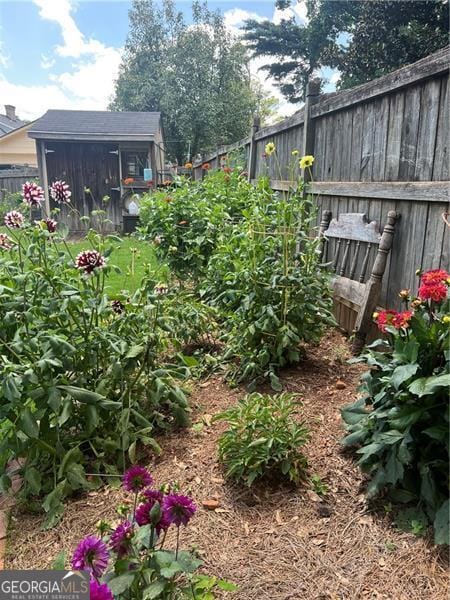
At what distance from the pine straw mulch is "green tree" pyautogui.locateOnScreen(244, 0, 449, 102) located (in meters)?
1.89

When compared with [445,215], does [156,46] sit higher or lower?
higher

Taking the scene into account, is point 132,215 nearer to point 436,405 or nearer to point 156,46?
point 156,46

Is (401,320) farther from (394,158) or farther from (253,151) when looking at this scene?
(253,151)

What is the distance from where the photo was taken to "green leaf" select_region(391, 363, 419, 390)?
52.6 inches

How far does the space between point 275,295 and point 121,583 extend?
1.68 metres

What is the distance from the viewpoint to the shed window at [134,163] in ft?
35.7

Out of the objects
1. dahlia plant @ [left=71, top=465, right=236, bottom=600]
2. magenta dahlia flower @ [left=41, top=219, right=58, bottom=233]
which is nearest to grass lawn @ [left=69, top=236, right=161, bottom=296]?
magenta dahlia flower @ [left=41, top=219, right=58, bottom=233]

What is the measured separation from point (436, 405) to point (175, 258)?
2.93 meters

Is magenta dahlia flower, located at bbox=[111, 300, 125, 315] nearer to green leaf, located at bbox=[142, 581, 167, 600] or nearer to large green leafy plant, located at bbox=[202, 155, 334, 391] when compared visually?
large green leafy plant, located at bbox=[202, 155, 334, 391]

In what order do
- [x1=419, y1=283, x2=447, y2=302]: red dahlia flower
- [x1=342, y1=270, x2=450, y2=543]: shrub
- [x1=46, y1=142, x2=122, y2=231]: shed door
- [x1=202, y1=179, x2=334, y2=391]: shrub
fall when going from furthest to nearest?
[x1=46, y1=142, x2=122, y2=231]: shed door → [x1=202, y1=179, x2=334, y2=391]: shrub → [x1=419, y1=283, x2=447, y2=302]: red dahlia flower → [x1=342, y1=270, x2=450, y2=543]: shrub

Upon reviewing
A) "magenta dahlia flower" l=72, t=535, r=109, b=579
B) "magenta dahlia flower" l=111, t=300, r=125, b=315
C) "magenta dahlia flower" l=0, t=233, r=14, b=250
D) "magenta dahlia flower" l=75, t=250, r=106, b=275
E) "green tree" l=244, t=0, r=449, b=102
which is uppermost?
"green tree" l=244, t=0, r=449, b=102

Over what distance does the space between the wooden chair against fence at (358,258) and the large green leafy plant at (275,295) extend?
9.1 inches

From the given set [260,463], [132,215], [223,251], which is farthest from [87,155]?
[260,463]

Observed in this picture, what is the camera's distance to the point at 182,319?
2.64 metres
